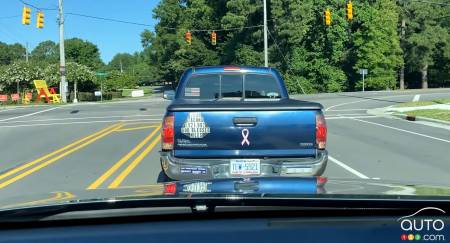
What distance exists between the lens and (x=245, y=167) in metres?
6.68

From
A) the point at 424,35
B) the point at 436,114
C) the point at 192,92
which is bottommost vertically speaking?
the point at 436,114

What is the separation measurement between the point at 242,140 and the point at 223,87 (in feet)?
7.22

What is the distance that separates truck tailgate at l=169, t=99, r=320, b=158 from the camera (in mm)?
6535

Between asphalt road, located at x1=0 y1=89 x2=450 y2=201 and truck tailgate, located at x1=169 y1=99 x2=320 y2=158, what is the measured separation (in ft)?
3.50

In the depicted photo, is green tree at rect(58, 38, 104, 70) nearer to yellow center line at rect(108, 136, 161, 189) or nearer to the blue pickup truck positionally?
yellow center line at rect(108, 136, 161, 189)

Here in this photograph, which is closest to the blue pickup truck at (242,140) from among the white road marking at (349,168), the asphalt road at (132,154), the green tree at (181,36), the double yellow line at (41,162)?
the asphalt road at (132,154)

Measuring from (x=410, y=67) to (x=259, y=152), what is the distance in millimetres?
67519

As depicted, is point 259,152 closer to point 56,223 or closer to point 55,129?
point 56,223

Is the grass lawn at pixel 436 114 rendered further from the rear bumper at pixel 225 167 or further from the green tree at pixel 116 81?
the green tree at pixel 116 81

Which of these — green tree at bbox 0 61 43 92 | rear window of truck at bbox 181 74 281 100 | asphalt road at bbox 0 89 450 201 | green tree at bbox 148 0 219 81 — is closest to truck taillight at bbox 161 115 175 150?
asphalt road at bbox 0 89 450 201

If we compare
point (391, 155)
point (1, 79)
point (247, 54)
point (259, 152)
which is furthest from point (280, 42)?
point (259, 152)

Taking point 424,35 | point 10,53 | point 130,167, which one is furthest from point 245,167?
point 10,53

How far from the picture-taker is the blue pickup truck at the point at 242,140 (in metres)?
6.55

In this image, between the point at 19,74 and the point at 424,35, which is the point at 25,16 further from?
the point at 424,35
